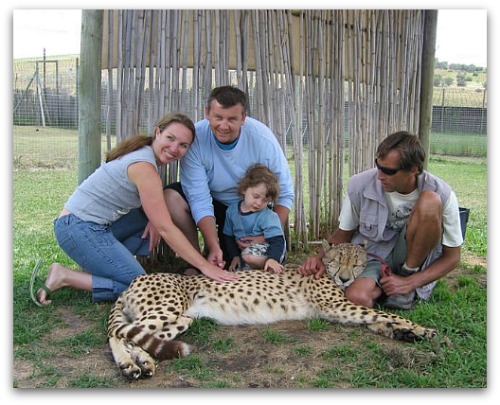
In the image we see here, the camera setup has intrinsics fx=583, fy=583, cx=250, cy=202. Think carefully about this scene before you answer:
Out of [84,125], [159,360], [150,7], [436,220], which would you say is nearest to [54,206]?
[84,125]

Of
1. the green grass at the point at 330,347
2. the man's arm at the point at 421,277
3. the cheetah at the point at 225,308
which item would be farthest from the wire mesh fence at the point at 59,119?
the cheetah at the point at 225,308

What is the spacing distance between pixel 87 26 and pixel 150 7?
0.36 meters

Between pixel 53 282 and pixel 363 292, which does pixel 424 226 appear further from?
pixel 53 282

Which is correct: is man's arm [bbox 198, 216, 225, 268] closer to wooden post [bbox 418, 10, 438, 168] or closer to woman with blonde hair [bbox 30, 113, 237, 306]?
woman with blonde hair [bbox 30, 113, 237, 306]

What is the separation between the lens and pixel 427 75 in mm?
4469

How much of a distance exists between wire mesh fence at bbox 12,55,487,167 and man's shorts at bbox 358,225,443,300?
2.35 metres

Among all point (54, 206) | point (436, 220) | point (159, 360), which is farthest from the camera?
point (54, 206)

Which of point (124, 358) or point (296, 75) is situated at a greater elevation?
point (296, 75)

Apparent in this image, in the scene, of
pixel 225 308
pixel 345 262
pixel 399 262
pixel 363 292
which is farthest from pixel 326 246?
pixel 225 308

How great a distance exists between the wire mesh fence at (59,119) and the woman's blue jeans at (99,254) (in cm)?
234

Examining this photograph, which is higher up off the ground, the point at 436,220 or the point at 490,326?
the point at 436,220

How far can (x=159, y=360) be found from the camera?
2.30 m

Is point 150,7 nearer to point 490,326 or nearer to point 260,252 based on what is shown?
point 260,252

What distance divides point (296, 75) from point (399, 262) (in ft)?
4.83
